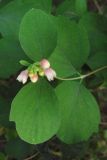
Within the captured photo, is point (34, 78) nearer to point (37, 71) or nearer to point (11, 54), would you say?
point (37, 71)

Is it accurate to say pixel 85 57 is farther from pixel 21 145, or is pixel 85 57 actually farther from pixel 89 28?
pixel 21 145

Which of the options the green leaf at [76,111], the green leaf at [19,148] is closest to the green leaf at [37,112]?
the green leaf at [76,111]

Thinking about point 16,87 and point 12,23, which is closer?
point 12,23

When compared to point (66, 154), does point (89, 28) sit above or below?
above

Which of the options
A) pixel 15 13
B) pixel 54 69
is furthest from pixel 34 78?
pixel 15 13

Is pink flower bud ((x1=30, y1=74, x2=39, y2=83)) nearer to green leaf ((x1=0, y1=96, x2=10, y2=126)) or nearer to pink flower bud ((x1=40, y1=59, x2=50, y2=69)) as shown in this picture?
pink flower bud ((x1=40, y1=59, x2=50, y2=69))

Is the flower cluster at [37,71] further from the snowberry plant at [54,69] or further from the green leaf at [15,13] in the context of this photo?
the green leaf at [15,13]

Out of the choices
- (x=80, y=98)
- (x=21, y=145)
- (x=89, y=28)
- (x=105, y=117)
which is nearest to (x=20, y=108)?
(x=80, y=98)
